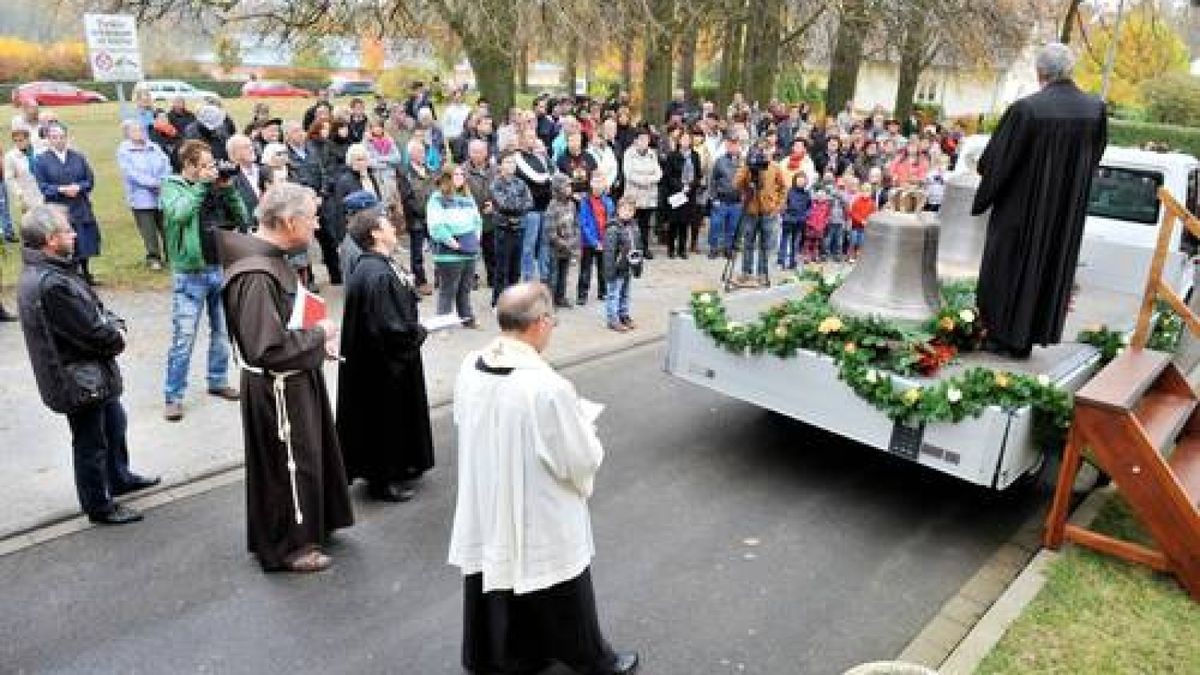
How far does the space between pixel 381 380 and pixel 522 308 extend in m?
Answer: 2.51

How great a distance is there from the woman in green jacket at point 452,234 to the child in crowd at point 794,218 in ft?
18.8

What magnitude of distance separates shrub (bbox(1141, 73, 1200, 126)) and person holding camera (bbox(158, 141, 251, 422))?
151 ft

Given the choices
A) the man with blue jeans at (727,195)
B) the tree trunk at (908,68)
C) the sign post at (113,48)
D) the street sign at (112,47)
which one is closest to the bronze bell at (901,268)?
the man with blue jeans at (727,195)

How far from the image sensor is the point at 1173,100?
41875 mm

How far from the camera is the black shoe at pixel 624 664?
13.4 feet

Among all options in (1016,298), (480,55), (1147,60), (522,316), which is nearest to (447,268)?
(1016,298)

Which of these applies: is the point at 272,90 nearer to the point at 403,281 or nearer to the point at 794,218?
the point at 794,218

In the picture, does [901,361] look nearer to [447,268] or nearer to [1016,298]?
[1016,298]

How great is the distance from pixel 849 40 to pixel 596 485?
72.6 ft

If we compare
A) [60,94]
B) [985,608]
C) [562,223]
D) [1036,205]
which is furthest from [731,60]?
[60,94]

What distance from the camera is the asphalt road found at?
4324 mm

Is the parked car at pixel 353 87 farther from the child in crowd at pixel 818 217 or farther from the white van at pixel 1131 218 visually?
the white van at pixel 1131 218

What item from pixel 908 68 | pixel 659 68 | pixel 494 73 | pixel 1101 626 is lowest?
pixel 1101 626

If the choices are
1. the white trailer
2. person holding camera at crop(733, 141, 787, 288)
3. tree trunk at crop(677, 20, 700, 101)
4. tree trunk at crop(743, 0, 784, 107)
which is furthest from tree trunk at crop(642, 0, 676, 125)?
the white trailer
